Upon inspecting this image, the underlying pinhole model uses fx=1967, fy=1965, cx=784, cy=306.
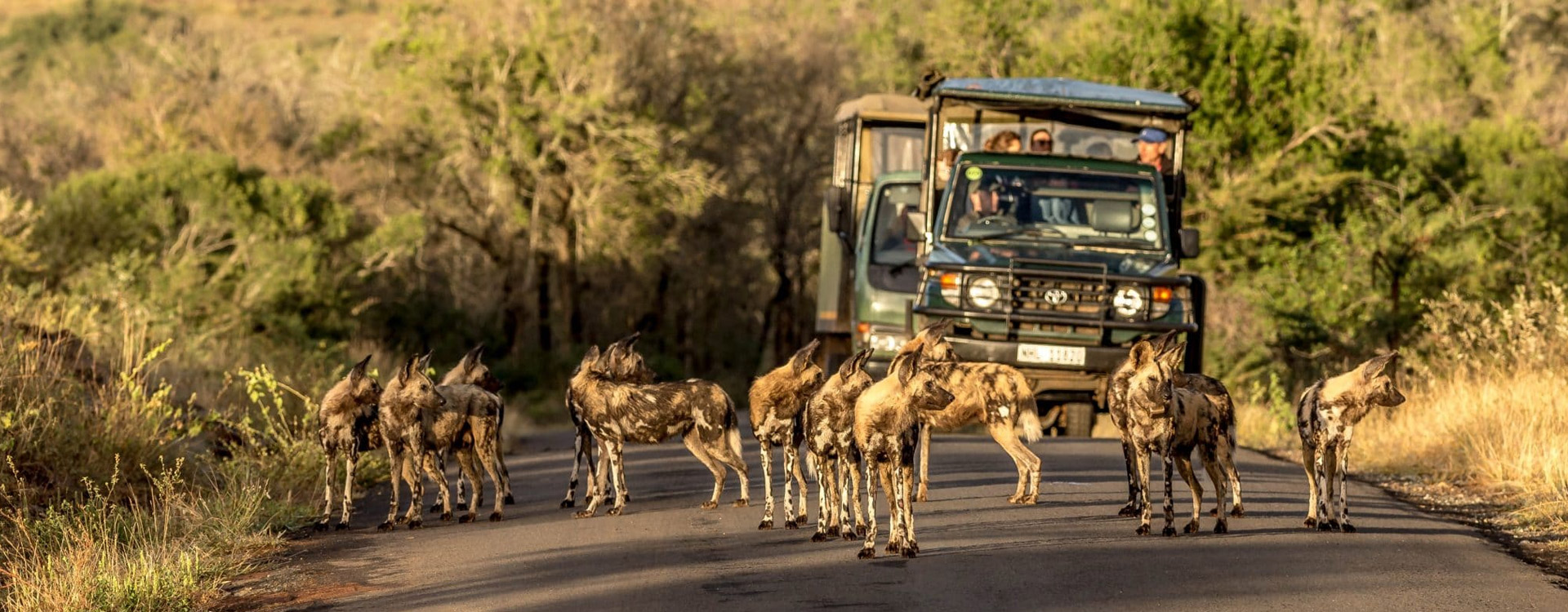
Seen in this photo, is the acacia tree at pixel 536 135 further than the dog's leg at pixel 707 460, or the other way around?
the acacia tree at pixel 536 135

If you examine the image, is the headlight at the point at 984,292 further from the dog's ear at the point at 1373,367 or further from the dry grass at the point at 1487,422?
the dog's ear at the point at 1373,367

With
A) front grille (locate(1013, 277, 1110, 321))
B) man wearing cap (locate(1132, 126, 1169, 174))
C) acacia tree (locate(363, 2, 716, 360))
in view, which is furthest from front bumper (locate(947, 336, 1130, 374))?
acacia tree (locate(363, 2, 716, 360))

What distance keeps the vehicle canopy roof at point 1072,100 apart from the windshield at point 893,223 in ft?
3.74

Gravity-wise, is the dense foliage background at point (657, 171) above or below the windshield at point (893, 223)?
above

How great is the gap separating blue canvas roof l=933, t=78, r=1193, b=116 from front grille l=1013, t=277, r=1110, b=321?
2491 millimetres

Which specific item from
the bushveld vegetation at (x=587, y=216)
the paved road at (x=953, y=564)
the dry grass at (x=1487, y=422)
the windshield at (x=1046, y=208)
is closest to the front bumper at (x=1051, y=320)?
the windshield at (x=1046, y=208)

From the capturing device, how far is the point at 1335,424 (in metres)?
11.4

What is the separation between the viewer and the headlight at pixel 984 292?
57.6 ft

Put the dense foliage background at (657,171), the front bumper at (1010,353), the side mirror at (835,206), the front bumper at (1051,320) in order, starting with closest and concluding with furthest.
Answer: the front bumper at (1051,320)
the front bumper at (1010,353)
the side mirror at (835,206)
the dense foliage background at (657,171)

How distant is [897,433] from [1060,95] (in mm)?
10106

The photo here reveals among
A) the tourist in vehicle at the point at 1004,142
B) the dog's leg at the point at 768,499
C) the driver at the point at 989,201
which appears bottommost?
the dog's leg at the point at 768,499

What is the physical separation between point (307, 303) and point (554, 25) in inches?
468

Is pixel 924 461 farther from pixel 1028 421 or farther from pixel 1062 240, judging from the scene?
pixel 1062 240

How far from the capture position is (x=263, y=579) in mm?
10055
